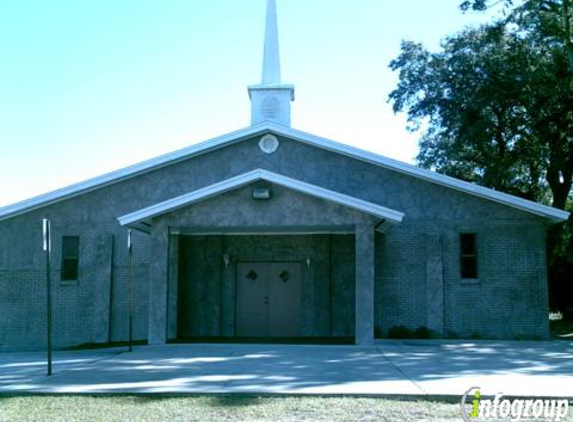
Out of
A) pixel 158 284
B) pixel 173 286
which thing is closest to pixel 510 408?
pixel 158 284

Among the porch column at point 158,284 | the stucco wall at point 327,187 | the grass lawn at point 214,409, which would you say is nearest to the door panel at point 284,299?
the stucco wall at point 327,187

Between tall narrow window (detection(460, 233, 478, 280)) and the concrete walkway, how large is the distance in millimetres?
3626

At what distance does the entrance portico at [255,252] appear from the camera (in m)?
17.5

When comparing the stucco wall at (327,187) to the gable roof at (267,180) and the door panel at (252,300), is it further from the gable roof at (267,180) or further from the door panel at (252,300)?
the gable roof at (267,180)

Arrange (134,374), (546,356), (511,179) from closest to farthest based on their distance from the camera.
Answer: (134,374)
(546,356)
(511,179)

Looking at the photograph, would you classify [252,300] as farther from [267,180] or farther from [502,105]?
[502,105]

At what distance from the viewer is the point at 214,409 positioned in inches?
338

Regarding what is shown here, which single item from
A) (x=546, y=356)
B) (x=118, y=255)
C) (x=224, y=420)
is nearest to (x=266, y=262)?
Result: (x=118, y=255)

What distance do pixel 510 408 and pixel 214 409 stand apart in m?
3.65

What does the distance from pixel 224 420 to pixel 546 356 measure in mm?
9356

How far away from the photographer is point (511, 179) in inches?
1380

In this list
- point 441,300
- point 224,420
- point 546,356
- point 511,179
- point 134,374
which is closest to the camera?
point 224,420

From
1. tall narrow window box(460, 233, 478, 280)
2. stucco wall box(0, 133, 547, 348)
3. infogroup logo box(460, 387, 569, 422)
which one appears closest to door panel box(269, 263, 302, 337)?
stucco wall box(0, 133, 547, 348)

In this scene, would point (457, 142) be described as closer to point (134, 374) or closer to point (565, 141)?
point (565, 141)
